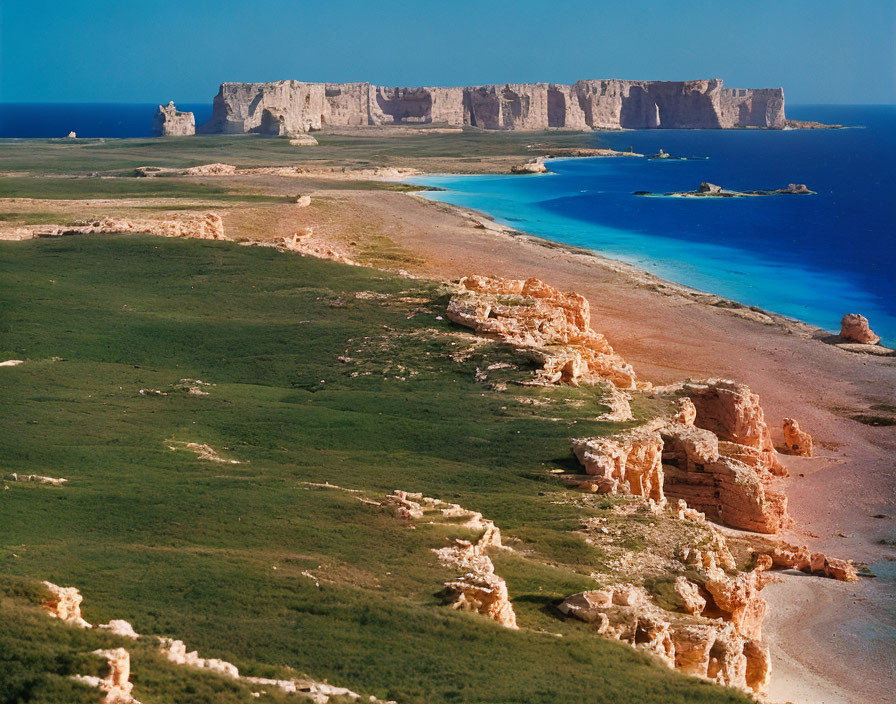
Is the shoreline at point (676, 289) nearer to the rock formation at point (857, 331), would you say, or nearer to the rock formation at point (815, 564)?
the rock formation at point (857, 331)

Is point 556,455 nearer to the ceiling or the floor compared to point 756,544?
nearer to the ceiling

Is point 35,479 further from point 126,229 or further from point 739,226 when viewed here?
point 739,226

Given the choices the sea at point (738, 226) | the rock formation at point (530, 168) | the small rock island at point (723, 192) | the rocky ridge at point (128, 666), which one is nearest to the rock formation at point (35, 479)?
the rocky ridge at point (128, 666)

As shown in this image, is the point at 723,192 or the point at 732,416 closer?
the point at 732,416

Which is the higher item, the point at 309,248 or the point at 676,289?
the point at 309,248

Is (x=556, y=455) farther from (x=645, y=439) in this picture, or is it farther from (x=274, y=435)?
(x=274, y=435)

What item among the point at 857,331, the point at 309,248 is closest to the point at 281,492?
the point at 309,248

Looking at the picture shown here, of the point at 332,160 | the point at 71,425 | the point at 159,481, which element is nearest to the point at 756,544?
the point at 159,481
